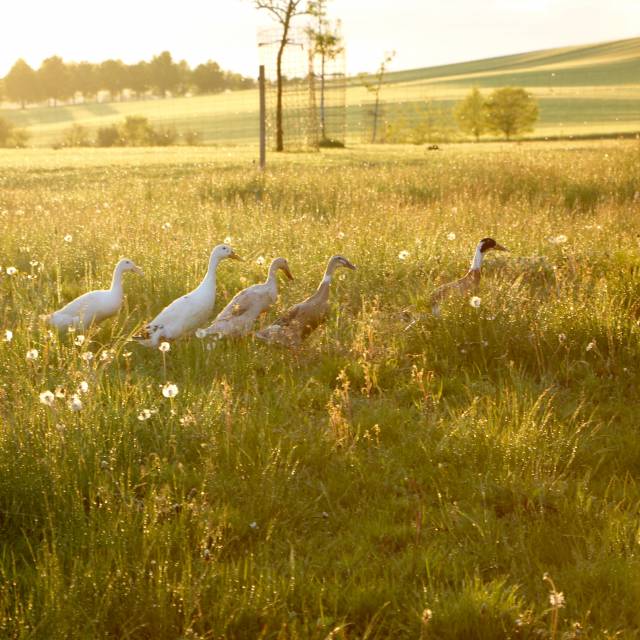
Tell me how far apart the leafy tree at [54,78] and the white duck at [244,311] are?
146 metres

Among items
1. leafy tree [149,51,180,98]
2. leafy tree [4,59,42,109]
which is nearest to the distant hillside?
leafy tree [149,51,180,98]

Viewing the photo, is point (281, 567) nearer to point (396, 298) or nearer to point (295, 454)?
point (295, 454)


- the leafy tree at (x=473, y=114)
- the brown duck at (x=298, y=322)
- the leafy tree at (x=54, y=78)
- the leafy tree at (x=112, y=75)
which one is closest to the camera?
the brown duck at (x=298, y=322)

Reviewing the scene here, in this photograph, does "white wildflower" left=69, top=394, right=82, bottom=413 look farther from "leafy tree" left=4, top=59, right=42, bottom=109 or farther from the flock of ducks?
"leafy tree" left=4, top=59, right=42, bottom=109

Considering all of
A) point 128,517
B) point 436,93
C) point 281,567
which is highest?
point 436,93

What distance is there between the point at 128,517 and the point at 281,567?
0.79m

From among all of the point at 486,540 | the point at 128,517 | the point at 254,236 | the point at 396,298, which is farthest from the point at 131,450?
the point at 254,236

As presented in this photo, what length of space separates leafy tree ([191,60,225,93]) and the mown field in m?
137

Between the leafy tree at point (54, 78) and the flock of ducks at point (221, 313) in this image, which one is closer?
the flock of ducks at point (221, 313)

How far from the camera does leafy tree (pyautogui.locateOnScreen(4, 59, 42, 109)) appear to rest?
139 m

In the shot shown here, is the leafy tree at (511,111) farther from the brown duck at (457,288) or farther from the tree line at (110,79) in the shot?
the tree line at (110,79)

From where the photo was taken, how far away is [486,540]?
13.6ft

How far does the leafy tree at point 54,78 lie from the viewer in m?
141

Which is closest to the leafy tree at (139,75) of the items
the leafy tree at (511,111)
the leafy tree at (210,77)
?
the leafy tree at (210,77)
